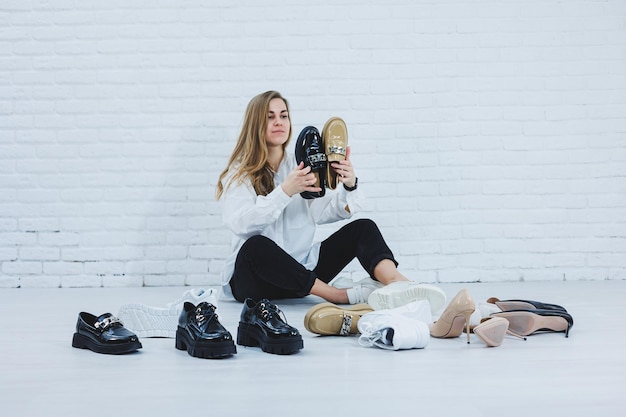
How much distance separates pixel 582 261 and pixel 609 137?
2.27 ft

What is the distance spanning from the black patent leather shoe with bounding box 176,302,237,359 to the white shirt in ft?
2.79

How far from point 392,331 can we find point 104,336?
809 mm

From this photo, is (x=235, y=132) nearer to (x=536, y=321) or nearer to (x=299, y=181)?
(x=299, y=181)

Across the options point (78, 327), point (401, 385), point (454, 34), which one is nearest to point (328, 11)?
point (454, 34)

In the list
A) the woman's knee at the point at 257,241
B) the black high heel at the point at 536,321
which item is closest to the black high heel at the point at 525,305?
the black high heel at the point at 536,321

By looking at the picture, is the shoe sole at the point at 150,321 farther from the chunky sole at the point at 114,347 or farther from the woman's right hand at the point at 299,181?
the woman's right hand at the point at 299,181

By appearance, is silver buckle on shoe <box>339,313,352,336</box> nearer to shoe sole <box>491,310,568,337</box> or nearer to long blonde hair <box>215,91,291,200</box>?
shoe sole <box>491,310,568,337</box>

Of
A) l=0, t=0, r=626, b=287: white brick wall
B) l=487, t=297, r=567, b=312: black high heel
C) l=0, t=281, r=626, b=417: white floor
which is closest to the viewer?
l=0, t=281, r=626, b=417: white floor

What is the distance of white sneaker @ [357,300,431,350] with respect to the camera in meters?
1.88

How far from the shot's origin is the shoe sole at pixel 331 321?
2072mm

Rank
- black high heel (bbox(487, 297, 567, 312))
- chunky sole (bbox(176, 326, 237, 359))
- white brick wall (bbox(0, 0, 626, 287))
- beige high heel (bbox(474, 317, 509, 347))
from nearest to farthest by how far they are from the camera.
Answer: chunky sole (bbox(176, 326, 237, 359)) → beige high heel (bbox(474, 317, 509, 347)) → black high heel (bbox(487, 297, 567, 312)) → white brick wall (bbox(0, 0, 626, 287))

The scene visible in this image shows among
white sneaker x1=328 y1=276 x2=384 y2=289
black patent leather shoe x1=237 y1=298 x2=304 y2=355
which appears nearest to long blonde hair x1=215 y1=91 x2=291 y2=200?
white sneaker x1=328 y1=276 x2=384 y2=289

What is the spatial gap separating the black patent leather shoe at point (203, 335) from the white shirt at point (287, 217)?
2.79 feet

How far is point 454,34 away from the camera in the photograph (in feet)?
11.9
